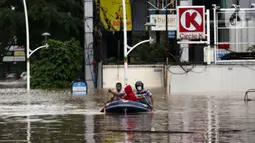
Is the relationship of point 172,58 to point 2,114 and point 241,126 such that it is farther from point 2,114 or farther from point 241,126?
point 241,126

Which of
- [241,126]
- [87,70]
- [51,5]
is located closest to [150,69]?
[87,70]

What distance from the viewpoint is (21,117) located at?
28.8m

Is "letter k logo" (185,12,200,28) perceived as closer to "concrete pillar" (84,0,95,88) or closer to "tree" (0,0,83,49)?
"concrete pillar" (84,0,95,88)

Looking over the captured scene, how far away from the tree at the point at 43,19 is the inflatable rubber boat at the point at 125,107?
39152 mm

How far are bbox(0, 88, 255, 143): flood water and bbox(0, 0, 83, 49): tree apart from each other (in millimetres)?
30329

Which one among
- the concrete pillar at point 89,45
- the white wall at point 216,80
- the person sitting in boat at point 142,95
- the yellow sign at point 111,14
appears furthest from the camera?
the yellow sign at point 111,14

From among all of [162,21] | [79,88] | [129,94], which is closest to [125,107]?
[129,94]

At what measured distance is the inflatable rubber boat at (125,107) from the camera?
28.6 m

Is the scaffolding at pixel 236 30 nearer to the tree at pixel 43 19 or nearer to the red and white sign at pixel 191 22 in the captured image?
the red and white sign at pixel 191 22

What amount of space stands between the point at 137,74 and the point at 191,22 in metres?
7.42

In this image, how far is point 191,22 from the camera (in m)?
47.6

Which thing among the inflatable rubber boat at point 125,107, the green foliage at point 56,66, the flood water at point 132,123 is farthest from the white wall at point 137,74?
the inflatable rubber boat at point 125,107

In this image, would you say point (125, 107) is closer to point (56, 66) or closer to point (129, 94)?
point (129, 94)

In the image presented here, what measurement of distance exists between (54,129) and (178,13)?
25262 millimetres
